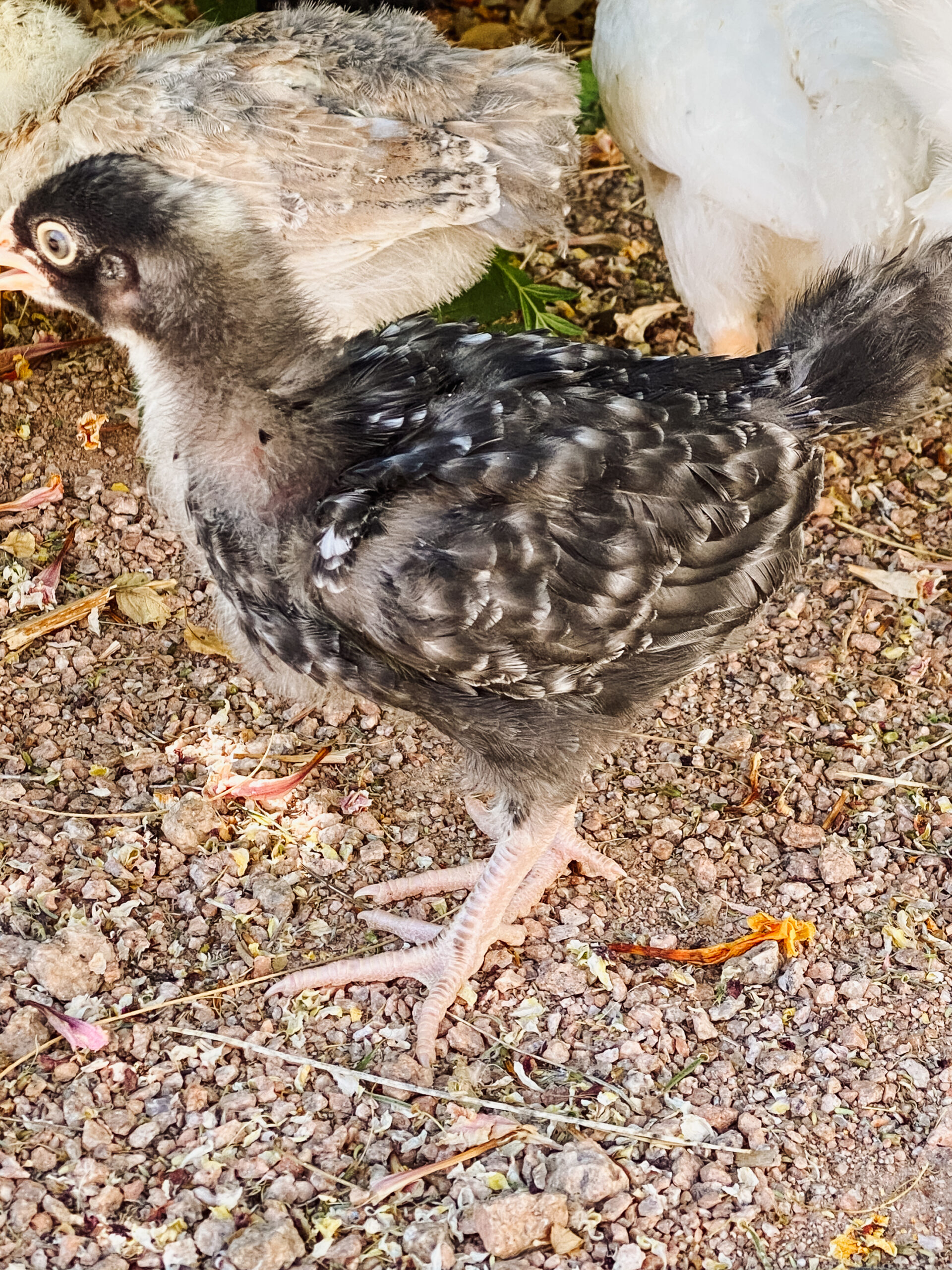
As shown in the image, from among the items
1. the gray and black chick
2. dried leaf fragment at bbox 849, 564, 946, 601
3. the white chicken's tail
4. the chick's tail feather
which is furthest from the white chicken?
dried leaf fragment at bbox 849, 564, 946, 601

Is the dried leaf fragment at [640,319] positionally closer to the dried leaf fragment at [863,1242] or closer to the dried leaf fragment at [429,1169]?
the dried leaf fragment at [429,1169]

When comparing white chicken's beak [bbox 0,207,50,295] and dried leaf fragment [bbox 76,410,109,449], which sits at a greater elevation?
white chicken's beak [bbox 0,207,50,295]

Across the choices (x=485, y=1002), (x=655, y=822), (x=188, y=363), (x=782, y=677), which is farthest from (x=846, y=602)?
(x=188, y=363)

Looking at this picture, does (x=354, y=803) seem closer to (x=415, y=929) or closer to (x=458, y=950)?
(x=415, y=929)

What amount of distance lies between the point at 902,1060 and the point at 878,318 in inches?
54.9

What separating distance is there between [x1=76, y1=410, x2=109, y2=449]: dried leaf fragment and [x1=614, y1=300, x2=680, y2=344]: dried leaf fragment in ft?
5.14

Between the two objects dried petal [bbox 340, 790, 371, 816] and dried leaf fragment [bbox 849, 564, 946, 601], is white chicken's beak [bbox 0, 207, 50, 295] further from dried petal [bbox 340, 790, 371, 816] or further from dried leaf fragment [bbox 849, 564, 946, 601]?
dried leaf fragment [bbox 849, 564, 946, 601]

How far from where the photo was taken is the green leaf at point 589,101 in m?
3.60

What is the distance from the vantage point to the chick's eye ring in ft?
7.29

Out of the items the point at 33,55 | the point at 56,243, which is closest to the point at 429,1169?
the point at 56,243

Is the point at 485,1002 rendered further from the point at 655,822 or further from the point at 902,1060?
the point at 902,1060

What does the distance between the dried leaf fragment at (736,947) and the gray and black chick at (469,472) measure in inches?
12.7

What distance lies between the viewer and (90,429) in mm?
3467

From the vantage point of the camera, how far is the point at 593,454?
7.18ft
